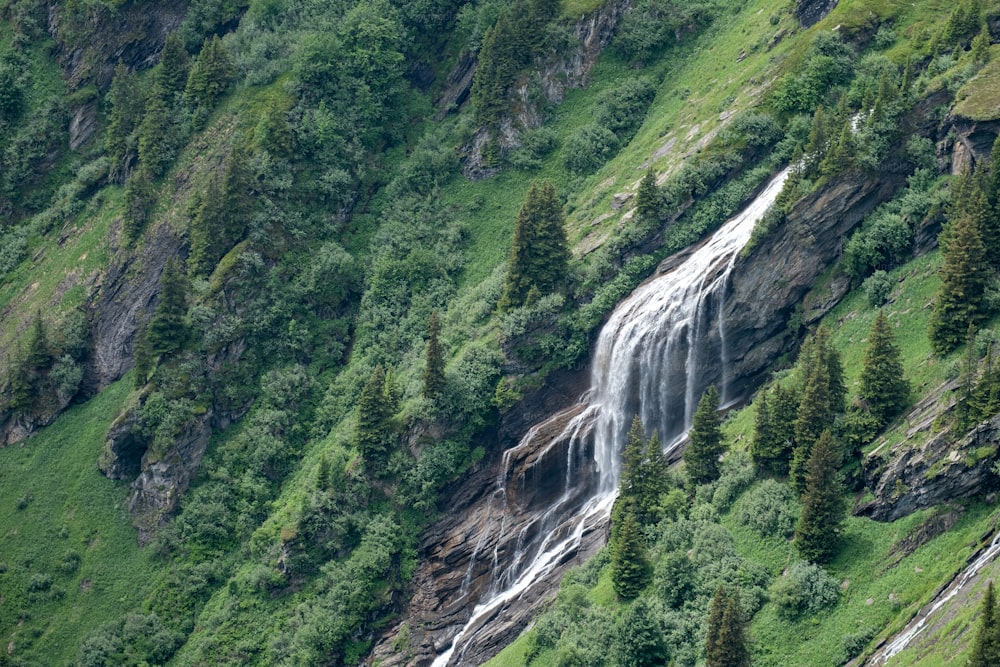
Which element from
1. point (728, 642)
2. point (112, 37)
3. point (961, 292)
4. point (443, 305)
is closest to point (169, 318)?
point (443, 305)

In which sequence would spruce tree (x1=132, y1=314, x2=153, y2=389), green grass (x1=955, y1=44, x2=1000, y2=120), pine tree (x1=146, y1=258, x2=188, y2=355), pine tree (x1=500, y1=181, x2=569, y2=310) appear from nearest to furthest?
green grass (x1=955, y1=44, x2=1000, y2=120) → pine tree (x1=500, y1=181, x2=569, y2=310) → spruce tree (x1=132, y1=314, x2=153, y2=389) → pine tree (x1=146, y1=258, x2=188, y2=355)

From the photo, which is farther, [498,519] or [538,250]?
[538,250]

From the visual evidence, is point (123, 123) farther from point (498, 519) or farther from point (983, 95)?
point (983, 95)

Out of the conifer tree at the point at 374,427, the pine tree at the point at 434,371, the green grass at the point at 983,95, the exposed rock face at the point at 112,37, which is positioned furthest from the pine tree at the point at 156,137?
the green grass at the point at 983,95

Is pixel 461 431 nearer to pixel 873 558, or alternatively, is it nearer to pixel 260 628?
pixel 260 628

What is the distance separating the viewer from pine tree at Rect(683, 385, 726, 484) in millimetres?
102562

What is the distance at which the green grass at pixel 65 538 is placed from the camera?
120 m

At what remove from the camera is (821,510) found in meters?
90.9

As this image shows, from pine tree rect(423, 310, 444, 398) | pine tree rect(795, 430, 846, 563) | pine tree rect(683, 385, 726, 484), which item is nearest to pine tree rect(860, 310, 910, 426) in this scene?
pine tree rect(795, 430, 846, 563)

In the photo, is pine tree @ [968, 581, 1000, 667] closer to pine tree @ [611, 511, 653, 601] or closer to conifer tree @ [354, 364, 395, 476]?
pine tree @ [611, 511, 653, 601]

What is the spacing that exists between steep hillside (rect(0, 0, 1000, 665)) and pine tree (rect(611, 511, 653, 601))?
15.8 inches

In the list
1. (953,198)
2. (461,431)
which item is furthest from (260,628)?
(953,198)

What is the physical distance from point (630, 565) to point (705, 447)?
9919 mm

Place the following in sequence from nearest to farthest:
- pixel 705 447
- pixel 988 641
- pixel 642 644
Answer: pixel 988 641, pixel 642 644, pixel 705 447
